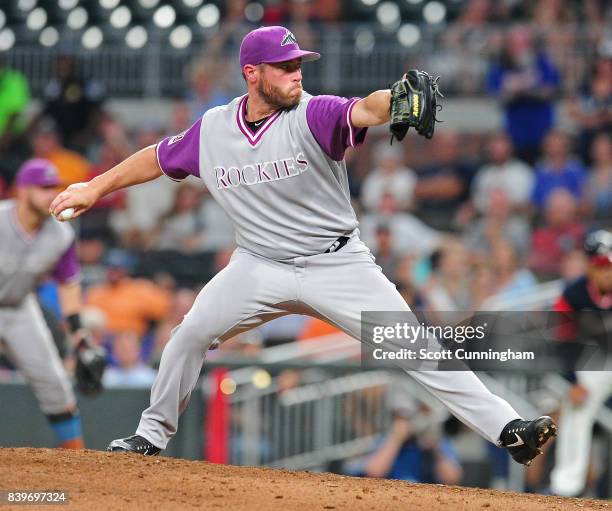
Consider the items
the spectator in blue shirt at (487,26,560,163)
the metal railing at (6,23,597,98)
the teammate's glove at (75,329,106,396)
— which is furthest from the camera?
the metal railing at (6,23,597,98)

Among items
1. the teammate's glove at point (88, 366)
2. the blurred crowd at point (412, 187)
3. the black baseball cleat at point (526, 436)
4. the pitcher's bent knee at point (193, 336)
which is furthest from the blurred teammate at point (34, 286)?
the black baseball cleat at point (526, 436)

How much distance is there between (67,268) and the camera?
26.0 feet

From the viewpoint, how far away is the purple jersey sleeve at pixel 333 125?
16.6 ft

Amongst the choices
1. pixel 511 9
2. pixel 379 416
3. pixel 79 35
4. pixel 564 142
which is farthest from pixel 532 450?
pixel 79 35

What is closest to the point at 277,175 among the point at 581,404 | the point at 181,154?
the point at 181,154

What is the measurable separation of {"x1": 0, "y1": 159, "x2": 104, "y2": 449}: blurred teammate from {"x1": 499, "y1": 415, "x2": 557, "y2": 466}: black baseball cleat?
10.9 ft

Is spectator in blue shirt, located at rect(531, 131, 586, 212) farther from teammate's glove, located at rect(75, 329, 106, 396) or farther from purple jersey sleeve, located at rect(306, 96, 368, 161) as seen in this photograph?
purple jersey sleeve, located at rect(306, 96, 368, 161)

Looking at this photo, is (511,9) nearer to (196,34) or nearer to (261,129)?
(196,34)

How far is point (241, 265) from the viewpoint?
5.57 m

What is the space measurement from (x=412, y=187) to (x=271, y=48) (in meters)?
6.52

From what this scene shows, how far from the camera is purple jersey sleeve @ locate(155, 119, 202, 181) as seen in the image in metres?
5.66

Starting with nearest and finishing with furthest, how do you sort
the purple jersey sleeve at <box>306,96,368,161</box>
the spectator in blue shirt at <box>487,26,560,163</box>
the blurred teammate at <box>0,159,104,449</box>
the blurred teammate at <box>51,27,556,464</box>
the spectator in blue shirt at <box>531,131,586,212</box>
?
the purple jersey sleeve at <box>306,96,368,161</box> < the blurred teammate at <box>51,27,556,464</box> < the blurred teammate at <box>0,159,104,449</box> < the spectator in blue shirt at <box>531,131,586,212</box> < the spectator in blue shirt at <box>487,26,560,163</box>

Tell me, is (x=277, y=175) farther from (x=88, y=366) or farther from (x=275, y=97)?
(x=88, y=366)

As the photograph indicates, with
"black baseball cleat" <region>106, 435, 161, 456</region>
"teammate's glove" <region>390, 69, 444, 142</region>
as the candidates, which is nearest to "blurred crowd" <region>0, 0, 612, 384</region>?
"black baseball cleat" <region>106, 435, 161, 456</region>
